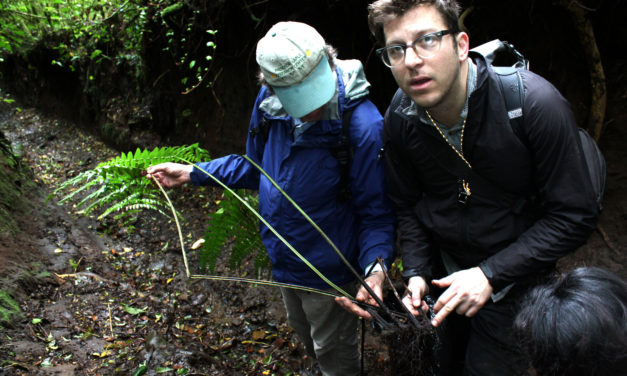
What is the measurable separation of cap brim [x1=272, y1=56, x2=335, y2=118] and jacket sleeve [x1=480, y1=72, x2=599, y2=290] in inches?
32.3

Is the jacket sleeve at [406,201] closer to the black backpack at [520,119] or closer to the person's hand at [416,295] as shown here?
the person's hand at [416,295]

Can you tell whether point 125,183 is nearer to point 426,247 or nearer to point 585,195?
point 426,247

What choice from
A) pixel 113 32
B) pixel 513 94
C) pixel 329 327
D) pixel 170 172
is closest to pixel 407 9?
pixel 513 94

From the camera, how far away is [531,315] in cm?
134

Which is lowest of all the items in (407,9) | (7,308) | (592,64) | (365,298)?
(7,308)

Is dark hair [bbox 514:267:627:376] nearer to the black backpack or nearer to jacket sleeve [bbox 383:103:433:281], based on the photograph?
the black backpack

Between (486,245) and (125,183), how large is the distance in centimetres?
202

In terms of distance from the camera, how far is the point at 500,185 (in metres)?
1.63

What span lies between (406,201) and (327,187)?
1.34ft

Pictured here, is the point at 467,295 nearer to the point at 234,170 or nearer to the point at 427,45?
the point at 427,45

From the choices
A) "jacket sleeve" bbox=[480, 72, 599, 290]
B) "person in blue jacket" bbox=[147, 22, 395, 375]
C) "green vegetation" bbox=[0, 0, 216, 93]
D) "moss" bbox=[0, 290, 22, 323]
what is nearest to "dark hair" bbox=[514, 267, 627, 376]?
"jacket sleeve" bbox=[480, 72, 599, 290]

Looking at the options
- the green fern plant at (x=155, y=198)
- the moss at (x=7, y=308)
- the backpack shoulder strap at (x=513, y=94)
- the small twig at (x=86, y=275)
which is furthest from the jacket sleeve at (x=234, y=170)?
the small twig at (x=86, y=275)

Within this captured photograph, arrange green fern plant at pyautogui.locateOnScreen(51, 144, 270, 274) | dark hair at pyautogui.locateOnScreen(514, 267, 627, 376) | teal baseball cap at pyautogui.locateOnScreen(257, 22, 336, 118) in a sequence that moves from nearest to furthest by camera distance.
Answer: dark hair at pyautogui.locateOnScreen(514, 267, 627, 376)
teal baseball cap at pyautogui.locateOnScreen(257, 22, 336, 118)
green fern plant at pyautogui.locateOnScreen(51, 144, 270, 274)

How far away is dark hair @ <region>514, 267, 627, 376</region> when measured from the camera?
3.96ft
